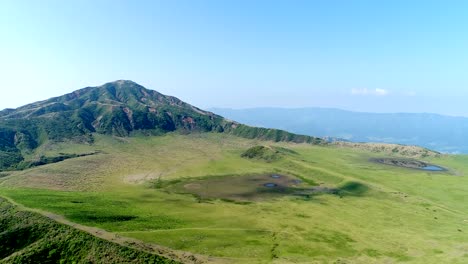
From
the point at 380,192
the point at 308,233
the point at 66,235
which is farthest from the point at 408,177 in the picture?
the point at 66,235

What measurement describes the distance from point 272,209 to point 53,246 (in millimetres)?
60123

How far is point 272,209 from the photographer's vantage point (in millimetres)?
101562

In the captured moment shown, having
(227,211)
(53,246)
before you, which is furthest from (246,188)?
(53,246)

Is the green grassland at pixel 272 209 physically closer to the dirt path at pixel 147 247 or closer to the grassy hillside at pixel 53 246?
the dirt path at pixel 147 247

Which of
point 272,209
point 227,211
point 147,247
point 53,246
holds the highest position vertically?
point 53,246

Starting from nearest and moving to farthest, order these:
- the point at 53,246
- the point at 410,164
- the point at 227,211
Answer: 1. the point at 53,246
2. the point at 227,211
3. the point at 410,164

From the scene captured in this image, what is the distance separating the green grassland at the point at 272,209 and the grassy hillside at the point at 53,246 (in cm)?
733

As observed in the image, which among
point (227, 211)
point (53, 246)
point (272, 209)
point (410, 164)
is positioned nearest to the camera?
point (53, 246)

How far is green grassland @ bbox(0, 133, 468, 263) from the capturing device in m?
71.0

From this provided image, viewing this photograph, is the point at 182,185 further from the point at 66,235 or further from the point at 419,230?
the point at 419,230

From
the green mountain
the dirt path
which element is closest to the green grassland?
the green mountain

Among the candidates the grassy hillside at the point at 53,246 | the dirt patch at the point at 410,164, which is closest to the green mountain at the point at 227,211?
the grassy hillside at the point at 53,246

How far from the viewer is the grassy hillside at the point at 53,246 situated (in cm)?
5925

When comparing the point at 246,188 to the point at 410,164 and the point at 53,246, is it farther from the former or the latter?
the point at 410,164
